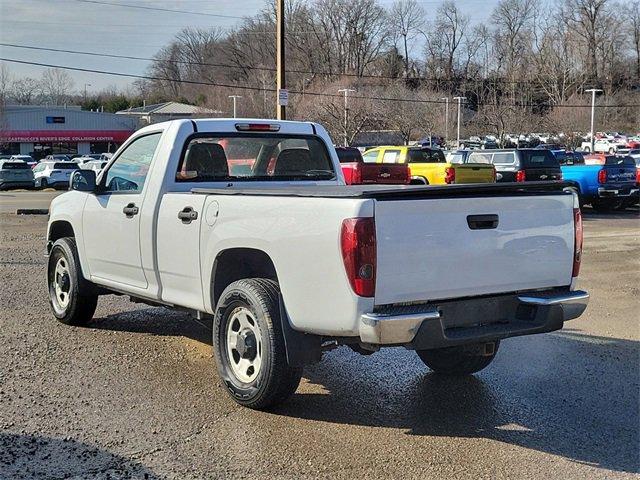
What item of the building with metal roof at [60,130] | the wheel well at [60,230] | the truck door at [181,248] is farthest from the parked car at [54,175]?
the building with metal roof at [60,130]

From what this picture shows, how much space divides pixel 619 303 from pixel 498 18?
9645 centimetres

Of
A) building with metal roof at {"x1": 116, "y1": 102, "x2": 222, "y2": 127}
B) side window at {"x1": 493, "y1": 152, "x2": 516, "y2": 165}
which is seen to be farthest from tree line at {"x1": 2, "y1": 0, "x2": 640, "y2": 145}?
side window at {"x1": 493, "y1": 152, "x2": 516, "y2": 165}

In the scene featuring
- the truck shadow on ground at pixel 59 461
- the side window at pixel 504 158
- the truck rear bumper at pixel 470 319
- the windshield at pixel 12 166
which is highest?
the side window at pixel 504 158

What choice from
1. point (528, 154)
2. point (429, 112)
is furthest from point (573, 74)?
point (528, 154)

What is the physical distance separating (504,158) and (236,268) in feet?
66.6

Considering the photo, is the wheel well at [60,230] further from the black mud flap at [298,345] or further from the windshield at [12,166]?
the windshield at [12,166]

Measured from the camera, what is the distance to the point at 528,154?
2395 centimetres

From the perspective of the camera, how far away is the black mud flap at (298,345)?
4.85 meters

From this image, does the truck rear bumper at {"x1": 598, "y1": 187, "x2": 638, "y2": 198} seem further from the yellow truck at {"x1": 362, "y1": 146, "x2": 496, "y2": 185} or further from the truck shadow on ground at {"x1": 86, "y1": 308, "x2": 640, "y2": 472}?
the truck shadow on ground at {"x1": 86, "y1": 308, "x2": 640, "y2": 472}

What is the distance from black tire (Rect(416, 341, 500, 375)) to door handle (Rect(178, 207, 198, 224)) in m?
2.19

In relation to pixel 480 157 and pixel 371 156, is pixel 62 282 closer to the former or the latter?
pixel 480 157

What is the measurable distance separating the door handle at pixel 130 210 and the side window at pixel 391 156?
2189 cm

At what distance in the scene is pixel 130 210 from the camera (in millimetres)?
6504

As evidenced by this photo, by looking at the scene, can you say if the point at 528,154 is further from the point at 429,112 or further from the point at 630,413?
the point at 429,112
